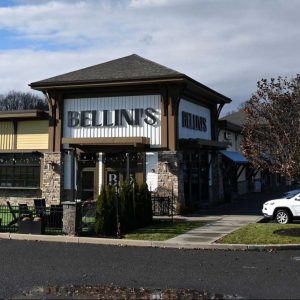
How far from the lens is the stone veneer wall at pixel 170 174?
23.5m

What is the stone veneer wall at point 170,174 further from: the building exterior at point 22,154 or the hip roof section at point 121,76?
the building exterior at point 22,154

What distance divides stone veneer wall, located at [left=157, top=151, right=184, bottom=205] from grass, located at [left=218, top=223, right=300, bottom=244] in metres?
6.90

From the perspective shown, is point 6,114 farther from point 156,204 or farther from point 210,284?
point 210,284

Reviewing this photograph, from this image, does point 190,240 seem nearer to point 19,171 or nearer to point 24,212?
point 24,212

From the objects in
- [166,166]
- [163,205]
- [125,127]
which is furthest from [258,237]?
[125,127]

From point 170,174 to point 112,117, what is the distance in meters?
4.16

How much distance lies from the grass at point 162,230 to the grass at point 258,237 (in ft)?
6.08

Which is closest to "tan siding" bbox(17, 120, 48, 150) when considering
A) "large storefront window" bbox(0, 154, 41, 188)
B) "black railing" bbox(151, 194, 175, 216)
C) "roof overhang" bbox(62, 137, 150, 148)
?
"large storefront window" bbox(0, 154, 41, 188)

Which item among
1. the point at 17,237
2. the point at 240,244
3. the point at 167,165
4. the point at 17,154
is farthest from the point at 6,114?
the point at 240,244

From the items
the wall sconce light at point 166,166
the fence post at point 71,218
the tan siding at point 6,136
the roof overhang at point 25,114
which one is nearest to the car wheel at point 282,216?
the wall sconce light at point 166,166

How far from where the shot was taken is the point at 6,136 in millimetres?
27906

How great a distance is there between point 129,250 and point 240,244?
117 inches

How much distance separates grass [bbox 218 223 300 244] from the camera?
1395 cm

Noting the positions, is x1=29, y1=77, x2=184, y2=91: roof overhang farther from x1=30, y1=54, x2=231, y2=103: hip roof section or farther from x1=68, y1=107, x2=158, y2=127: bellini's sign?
x1=68, y1=107, x2=158, y2=127: bellini's sign
